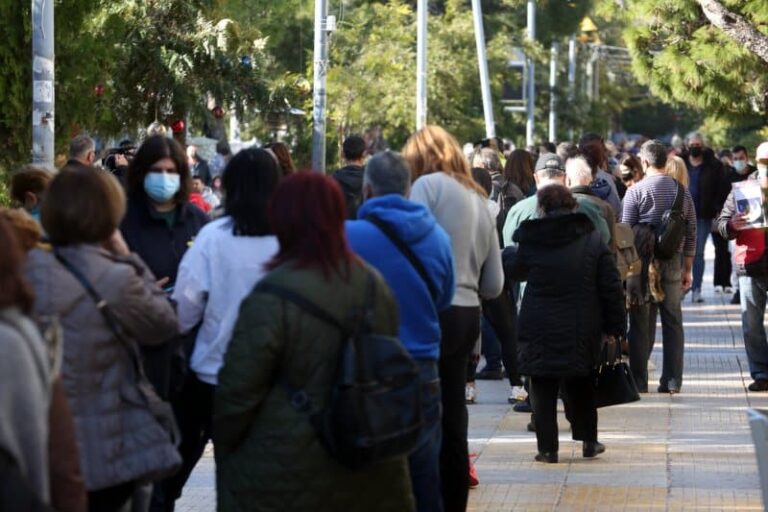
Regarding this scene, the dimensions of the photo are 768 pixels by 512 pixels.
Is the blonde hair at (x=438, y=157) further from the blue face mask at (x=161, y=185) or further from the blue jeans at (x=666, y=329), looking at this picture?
the blue jeans at (x=666, y=329)

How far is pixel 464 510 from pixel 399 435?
7.90ft

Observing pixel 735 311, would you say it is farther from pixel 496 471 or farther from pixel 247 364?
pixel 247 364

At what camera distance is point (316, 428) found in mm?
5027

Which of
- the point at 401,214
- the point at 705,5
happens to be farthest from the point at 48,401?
the point at 705,5

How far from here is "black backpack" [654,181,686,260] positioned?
1221cm

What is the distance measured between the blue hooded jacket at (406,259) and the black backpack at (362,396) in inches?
45.6

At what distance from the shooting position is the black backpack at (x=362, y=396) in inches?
197

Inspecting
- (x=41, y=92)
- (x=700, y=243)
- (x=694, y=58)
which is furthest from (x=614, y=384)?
(x=700, y=243)

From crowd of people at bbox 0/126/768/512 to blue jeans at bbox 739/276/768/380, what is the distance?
11.4 ft

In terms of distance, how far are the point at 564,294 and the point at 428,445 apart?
2818mm

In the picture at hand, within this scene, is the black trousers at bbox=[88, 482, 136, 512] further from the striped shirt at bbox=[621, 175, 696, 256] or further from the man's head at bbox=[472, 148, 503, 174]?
the man's head at bbox=[472, 148, 503, 174]

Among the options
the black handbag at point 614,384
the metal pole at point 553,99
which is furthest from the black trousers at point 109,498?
the metal pole at point 553,99

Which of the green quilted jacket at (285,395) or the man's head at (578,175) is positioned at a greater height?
the man's head at (578,175)

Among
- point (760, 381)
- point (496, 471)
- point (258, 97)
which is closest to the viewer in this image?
point (496, 471)
